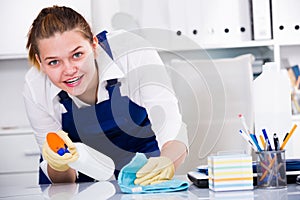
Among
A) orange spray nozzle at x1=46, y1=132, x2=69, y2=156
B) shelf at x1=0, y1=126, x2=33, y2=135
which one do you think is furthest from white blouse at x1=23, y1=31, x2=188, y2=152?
shelf at x1=0, y1=126, x2=33, y2=135

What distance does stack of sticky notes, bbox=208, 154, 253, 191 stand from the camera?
1.20 metres

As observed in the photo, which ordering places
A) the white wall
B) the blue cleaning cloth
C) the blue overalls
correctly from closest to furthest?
the blue cleaning cloth < the blue overalls < the white wall

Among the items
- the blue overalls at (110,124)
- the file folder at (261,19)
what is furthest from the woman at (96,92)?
the file folder at (261,19)

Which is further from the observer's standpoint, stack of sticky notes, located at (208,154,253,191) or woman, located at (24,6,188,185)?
woman, located at (24,6,188,185)

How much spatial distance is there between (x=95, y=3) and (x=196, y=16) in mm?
505

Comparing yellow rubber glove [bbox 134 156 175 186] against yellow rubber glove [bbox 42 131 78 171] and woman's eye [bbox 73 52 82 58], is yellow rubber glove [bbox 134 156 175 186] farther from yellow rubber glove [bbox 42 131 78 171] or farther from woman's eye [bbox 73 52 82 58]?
woman's eye [bbox 73 52 82 58]

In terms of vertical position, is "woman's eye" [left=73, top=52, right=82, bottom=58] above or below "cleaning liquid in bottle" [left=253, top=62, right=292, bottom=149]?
above

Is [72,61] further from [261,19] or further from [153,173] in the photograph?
[261,19]

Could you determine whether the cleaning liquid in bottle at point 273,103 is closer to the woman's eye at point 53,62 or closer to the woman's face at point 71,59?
the woman's face at point 71,59

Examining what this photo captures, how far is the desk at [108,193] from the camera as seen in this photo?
1140 mm

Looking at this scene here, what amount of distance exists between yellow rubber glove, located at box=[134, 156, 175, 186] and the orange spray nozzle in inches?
8.3

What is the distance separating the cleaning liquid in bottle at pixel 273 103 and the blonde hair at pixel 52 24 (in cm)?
76

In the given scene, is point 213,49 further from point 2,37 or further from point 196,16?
point 2,37

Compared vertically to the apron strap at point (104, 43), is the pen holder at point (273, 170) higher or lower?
lower
